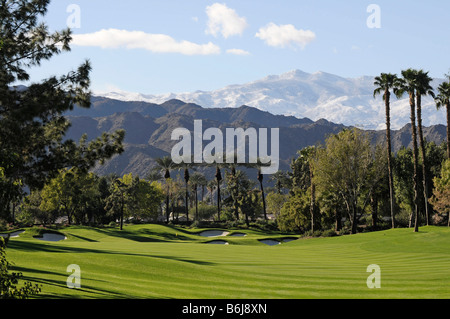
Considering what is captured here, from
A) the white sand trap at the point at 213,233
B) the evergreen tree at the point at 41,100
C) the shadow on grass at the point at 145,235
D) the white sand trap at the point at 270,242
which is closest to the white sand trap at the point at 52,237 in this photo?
the shadow on grass at the point at 145,235

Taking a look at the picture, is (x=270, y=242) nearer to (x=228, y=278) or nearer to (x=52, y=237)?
(x=52, y=237)

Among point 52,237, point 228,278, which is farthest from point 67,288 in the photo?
point 52,237

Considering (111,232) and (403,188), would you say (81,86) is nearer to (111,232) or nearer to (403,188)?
(111,232)

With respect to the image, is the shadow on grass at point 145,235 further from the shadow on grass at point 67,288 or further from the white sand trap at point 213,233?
the shadow on grass at point 67,288

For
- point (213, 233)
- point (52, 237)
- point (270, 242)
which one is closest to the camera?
point (52, 237)

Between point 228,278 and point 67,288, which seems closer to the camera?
point 67,288

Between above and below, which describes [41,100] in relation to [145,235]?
above

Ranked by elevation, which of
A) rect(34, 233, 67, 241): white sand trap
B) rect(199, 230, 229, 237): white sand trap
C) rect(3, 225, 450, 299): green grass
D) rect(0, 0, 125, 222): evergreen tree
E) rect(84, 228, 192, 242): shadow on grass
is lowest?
rect(199, 230, 229, 237): white sand trap

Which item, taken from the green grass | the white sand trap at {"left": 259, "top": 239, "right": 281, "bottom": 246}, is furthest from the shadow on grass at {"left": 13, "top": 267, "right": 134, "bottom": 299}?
the white sand trap at {"left": 259, "top": 239, "right": 281, "bottom": 246}

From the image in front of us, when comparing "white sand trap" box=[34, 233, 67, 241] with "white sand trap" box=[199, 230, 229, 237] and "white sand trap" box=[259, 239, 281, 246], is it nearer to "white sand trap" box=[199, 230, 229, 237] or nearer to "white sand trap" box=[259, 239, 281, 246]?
"white sand trap" box=[199, 230, 229, 237]

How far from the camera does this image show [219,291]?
788 inches

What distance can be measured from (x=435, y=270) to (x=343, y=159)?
38126 mm

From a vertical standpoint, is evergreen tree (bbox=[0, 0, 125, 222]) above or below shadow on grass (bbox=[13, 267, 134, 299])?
above
